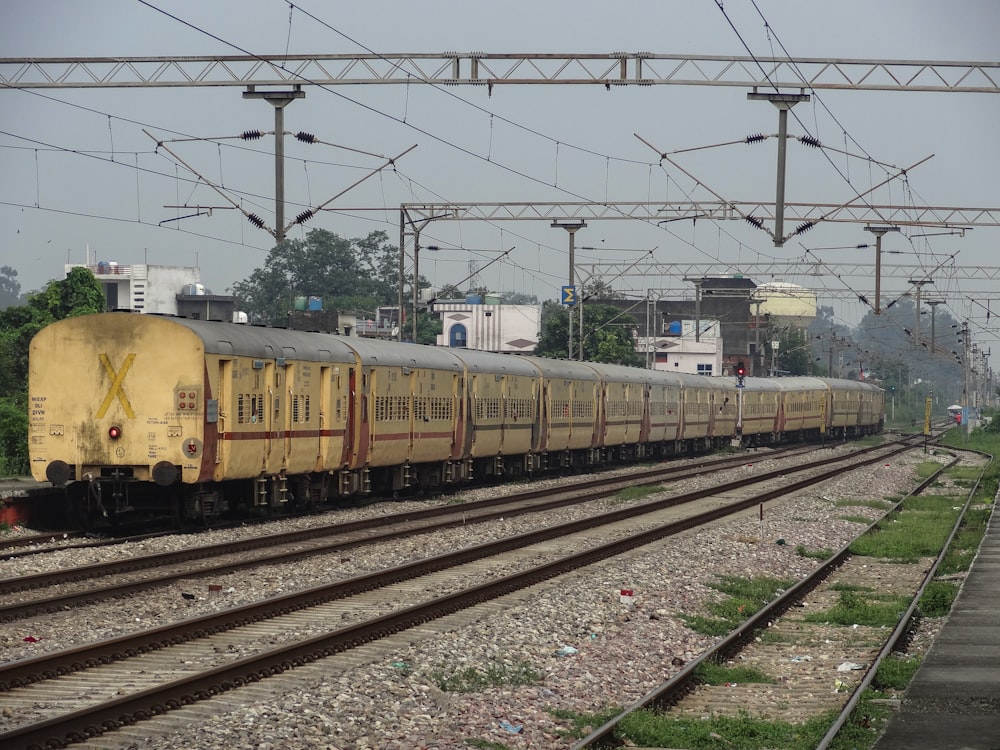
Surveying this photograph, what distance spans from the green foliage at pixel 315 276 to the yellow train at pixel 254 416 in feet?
374

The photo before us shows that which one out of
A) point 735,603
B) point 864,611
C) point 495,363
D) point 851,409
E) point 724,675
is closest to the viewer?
point 724,675

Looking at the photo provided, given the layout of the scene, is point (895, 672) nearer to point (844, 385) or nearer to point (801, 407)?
point (801, 407)

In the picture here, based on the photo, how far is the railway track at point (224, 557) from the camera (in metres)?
14.4

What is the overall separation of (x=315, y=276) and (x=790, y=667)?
5538 inches

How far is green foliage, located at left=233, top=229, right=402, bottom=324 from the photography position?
151 metres

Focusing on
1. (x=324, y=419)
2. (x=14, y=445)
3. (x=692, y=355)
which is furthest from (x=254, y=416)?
(x=692, y=355)

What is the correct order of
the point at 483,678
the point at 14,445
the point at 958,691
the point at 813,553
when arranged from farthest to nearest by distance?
the point at 14,445, the point at 813,553, the point at 483,678, the point at 958,691

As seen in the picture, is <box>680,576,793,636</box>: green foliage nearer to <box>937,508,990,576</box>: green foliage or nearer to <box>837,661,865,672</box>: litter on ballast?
<box>837,661,865,672</box>: litter on ballast

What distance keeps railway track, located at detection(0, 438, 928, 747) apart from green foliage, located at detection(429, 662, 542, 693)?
1255 millimetres

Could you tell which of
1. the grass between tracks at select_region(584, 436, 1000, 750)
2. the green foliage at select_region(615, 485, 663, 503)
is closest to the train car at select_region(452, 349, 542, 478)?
the green foliage at select_region(615, 485, 663, 503)

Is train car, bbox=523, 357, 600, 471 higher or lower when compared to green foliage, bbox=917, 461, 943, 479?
higher

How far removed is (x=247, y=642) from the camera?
40.9 ft

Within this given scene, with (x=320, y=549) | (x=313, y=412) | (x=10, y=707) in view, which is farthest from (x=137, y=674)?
(x=313, y=412)

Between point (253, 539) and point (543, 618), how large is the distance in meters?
6.52
